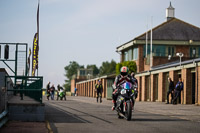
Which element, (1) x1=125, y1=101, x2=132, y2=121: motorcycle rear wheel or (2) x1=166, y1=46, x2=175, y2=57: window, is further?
(2) x1=166, y1=46, x2=175, y2=57: window

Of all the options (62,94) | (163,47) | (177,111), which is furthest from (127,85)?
(163,47)

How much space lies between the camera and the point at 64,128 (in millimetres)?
10953

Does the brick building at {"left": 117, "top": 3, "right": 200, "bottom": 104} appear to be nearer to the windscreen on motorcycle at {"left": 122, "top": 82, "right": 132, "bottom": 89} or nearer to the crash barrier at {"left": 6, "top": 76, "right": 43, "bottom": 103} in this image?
the crash barrier at {"left": 6, "top": 76, "right": 43, "bottom": 103}

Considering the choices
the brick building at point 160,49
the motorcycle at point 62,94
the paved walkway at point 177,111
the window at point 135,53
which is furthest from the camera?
the window at point 135,53

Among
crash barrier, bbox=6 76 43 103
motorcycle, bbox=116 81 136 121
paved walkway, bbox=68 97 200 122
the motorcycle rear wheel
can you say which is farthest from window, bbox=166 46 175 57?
the motorcycle rear wheel

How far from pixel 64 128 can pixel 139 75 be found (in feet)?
114

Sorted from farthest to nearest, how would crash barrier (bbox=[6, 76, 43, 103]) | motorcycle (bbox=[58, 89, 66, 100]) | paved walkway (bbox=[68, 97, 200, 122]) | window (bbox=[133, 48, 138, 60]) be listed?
1. window (bbox=[133, 48, 138, 60])
2. motorcycle (bbox=[58, 89, 66, 100])
3. paved walkway (bbox=[68, 97, 200, 122])
4. crash barrier (bbox=[6, 76, 43, 103])

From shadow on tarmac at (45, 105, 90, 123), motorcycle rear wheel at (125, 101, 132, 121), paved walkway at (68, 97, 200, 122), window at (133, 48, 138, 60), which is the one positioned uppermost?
window at (133, 48, 138, 60)

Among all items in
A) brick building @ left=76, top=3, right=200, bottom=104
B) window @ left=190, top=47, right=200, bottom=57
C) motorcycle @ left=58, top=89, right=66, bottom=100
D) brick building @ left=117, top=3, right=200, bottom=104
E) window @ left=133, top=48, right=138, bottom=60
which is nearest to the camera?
motorcycle @ left=58, top=89, right=66, bottom=100

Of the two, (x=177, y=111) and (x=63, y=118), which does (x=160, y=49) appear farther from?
(x=63, y=118)

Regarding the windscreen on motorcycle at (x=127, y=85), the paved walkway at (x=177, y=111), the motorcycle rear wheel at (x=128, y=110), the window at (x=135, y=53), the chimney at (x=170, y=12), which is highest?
the chimney at (x=170, y=12)

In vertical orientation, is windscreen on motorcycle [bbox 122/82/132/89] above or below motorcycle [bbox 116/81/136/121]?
above

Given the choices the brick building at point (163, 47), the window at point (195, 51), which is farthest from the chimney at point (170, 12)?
the window at point (195, 51)

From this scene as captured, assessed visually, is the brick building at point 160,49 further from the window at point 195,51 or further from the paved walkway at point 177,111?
the paved walkway at point 177,111
